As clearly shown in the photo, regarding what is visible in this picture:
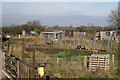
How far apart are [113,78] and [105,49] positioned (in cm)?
991

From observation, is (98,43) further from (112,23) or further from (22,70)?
(22,70)

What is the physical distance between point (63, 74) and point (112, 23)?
23.8 meters

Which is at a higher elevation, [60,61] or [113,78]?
[60,61]

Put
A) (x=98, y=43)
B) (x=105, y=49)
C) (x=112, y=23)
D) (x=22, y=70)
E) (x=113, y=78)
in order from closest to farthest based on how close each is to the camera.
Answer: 1. (x=22, y=70)
2. (x=113, y=78)
3. (x=105, y=49)
4. (x=98, y=43)
5. (x=112, y=23)

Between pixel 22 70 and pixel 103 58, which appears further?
pixel 103 58

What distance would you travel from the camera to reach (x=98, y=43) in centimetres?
1867

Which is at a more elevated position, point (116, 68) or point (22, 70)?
point (22, 70)

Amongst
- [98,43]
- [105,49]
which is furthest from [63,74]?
[98,43]

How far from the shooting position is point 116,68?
8938mm

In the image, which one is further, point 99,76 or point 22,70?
point 99,76

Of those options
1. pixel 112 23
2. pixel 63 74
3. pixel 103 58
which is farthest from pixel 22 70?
pixel 112 23

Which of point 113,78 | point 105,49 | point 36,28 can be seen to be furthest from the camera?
point 36,28

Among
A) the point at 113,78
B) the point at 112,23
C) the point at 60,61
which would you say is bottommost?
the point at 113,78

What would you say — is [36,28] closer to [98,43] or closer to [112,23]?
[112,23]
